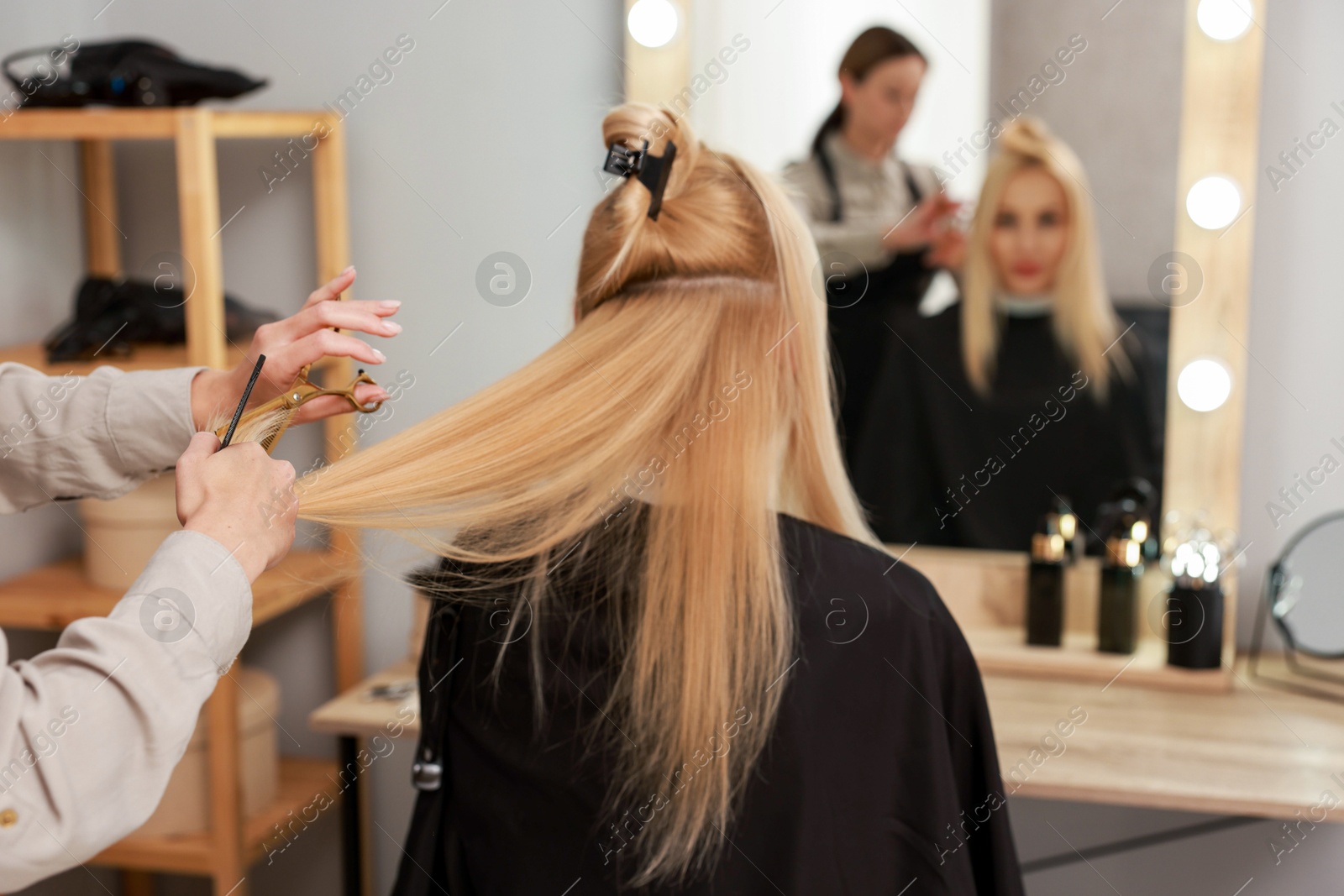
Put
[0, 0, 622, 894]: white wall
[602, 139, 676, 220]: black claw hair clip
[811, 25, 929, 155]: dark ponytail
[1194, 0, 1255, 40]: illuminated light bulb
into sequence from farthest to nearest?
[0, 0, 622, 894]: white wall, [811, 25, 929, 155]: dark ponytail, [1194, 0, 1255, 40]: illuminated light bulb, [602, 139, 676, 220]: black claw hair clip

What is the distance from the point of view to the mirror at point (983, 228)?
139 cm

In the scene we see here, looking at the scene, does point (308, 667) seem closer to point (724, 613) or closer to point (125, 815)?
point (724, 613)

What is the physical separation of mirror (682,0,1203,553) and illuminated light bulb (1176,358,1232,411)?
0.09 ft

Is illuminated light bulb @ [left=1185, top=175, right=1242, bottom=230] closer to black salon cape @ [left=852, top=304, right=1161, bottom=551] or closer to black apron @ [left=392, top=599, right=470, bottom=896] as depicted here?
black salon cape @ [left=852, top=304, right=1161, bottom=551]

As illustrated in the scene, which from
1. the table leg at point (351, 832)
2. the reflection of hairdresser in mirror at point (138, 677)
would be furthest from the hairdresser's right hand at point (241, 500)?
the table leg at point (351, 832)

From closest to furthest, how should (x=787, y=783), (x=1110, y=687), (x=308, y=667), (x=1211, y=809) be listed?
(x=787, y=783)
(x=1211, y=809)
(x=1110, y=687)
(x=308, y=667)

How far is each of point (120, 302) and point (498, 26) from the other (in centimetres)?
64

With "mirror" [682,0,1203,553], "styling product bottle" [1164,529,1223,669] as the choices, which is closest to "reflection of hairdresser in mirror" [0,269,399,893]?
"mirror" [682,0,1203,553]

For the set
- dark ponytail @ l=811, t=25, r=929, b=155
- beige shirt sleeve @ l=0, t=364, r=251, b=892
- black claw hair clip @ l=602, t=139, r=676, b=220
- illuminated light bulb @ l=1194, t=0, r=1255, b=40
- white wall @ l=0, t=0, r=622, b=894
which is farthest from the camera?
white wall @ l=0, t=0, r=622, b=894

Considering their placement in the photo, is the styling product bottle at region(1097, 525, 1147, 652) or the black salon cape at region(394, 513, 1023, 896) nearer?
the black salon cape at region(394, 513, 1023, 896)

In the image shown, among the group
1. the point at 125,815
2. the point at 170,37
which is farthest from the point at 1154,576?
the point at 170,37

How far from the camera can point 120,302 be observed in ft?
4.93

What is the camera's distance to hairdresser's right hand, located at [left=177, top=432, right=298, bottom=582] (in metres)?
0.60

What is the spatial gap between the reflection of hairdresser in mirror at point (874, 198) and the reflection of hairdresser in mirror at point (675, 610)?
581 mm
